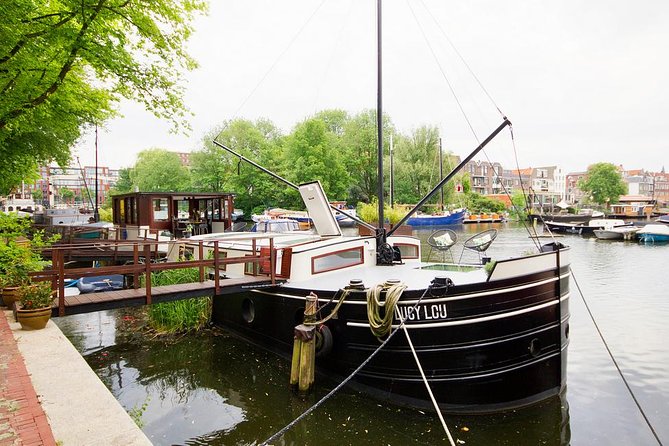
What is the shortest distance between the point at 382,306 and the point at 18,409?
5.27 metres

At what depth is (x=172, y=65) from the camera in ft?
30.5

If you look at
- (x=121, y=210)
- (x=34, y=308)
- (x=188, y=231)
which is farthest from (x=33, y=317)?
(x=121, y=210)

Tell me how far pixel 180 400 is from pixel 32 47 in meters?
6.87

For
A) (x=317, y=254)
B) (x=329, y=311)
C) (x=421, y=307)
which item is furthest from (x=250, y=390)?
(x=421, y=307)

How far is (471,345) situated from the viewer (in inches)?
294

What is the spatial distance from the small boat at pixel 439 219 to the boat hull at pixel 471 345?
4427 centimetres

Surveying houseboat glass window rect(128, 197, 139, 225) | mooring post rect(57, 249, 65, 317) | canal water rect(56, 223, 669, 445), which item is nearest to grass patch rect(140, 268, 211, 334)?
canal water rect(56, 223, 669, 445)

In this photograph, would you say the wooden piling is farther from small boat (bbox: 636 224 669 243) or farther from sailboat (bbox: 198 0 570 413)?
small boat (bbox: 636 224 669 243)

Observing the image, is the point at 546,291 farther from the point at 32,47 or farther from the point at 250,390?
the point at 32,47

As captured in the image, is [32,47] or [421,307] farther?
[421,307]

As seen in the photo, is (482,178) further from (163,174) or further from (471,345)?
(471,345)

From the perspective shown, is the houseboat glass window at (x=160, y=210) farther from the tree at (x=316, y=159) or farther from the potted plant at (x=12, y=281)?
the tree at (x=316, y=159)

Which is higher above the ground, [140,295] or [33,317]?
[140,295]

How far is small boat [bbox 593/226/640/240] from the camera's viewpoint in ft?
132
